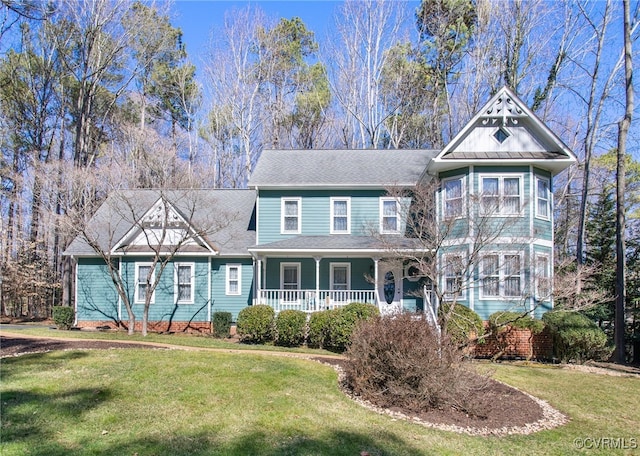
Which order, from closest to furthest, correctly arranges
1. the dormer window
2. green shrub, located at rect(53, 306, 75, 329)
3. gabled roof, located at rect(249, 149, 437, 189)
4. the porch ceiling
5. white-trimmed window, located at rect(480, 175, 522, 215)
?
1. white-trimmed window, located at rect(480, 175, 522, 215)
2. the dormer window
3. the porch ceiling
4. green shrub, located at rect(53, 306, 75, 329)
5. gabled roof, located at rect(249, 149, 437, 189)

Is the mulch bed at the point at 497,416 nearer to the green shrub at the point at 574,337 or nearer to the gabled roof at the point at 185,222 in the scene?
the green shrub at the point at 574,337

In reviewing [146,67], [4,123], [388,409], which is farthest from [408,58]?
[388,409]

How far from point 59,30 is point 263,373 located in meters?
27.2

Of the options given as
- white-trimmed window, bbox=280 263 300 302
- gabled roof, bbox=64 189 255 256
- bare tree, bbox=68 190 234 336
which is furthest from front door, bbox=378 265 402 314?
bare tree, bbox=68 190 234 336

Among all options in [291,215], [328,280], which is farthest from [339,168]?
[328,280]

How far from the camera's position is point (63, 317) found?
17734mm

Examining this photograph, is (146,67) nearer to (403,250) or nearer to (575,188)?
(403,250)

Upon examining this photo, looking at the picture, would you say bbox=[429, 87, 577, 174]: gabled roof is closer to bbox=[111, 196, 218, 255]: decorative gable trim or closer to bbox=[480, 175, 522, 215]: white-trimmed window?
bbox=[480, 175, 522, 215]: white-trimmed window

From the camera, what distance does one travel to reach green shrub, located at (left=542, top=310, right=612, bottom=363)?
13.1 metres

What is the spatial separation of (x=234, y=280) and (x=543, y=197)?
12.6 m

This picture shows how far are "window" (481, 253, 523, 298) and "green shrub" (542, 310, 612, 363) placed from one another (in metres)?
1.55

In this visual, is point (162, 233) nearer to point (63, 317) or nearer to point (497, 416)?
point (63, 317)

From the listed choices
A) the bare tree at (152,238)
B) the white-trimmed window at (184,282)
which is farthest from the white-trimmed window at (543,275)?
the white-trimmed window at (184,282)

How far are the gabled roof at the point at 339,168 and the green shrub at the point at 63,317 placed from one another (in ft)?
29.8
